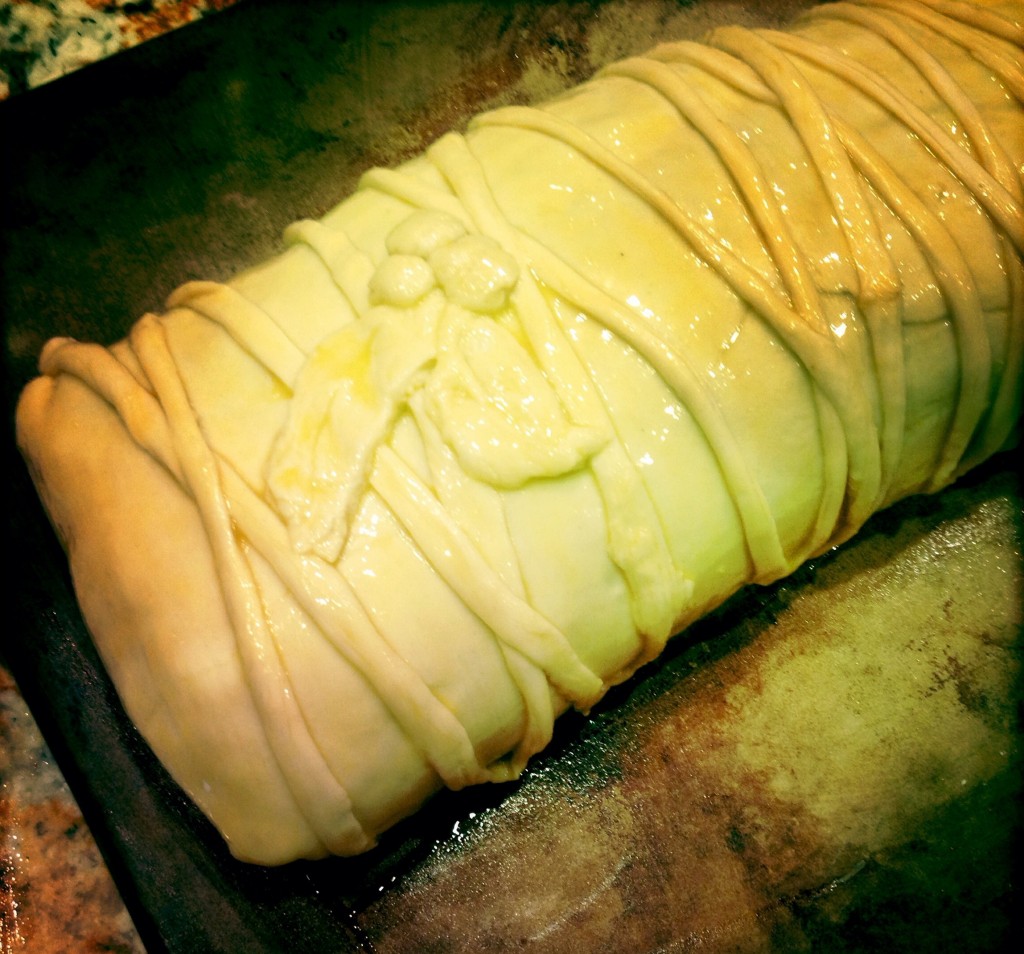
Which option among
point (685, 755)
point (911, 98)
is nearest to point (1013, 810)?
point (685, 755)

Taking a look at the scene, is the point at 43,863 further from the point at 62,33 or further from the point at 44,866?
the point at 62,33

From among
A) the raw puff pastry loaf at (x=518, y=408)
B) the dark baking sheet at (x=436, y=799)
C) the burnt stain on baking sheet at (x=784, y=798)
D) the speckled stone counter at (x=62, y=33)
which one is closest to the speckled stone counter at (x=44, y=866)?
the dark baking sheet at (x=436, y=799)

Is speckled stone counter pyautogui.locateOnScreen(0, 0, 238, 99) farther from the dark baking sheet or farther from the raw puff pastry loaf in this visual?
the raw puff pastry loaf

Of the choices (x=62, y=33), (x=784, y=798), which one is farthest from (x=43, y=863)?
(x=62, y=33)

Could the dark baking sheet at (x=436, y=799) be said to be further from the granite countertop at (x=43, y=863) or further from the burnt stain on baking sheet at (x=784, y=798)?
the granite countertop at (x=43, y=863)

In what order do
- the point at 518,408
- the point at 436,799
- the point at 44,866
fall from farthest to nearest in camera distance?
the point at 436,799 → the point at 44,866 → the point at 518,408

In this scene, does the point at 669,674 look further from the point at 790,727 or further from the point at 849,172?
the point at 849,172

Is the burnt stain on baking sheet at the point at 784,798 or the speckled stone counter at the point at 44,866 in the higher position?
the speckled stone counter at the point at 44,866
